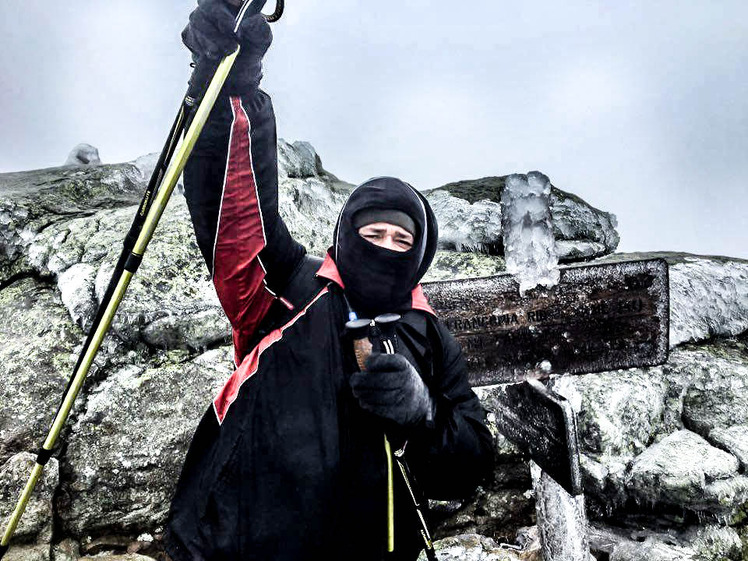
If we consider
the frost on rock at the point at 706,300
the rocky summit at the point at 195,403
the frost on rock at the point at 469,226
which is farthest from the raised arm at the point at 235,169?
the frost on rock at the point at 706,300

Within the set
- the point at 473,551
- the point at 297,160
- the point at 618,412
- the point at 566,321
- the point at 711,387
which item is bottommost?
the point at 473,551

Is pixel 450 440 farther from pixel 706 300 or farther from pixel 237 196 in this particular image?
pixel 706 300

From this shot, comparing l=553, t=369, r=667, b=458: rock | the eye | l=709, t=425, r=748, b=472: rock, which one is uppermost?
the eye

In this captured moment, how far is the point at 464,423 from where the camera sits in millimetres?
2141

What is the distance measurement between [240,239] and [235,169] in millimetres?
268

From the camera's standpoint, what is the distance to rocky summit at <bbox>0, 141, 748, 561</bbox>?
13.5 feet

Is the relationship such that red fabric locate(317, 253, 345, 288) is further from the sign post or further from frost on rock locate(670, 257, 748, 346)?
frost on rock locate(670, 257, 748, 346)

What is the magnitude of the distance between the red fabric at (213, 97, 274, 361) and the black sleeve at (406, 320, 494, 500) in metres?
0.89

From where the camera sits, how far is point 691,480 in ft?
14.8

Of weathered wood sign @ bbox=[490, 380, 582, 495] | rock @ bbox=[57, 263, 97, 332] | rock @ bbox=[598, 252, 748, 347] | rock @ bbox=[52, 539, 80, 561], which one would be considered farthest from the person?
rock @ bbox=[598, 252, 748, 347]

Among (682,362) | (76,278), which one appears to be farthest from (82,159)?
(682,362)

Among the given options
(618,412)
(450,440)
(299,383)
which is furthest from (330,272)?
(618,412)

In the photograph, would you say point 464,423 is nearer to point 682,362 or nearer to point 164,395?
point 164,395

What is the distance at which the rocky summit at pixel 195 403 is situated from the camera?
412 centimetres
